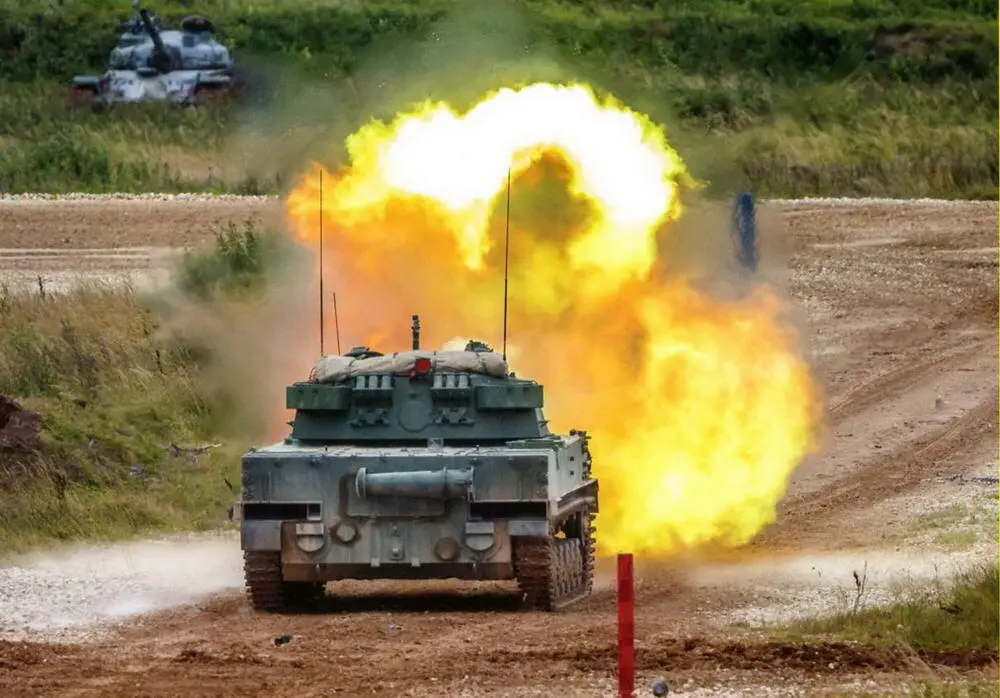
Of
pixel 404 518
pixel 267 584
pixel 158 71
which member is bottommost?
pixel 267 584

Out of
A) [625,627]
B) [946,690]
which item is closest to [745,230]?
[946,690]

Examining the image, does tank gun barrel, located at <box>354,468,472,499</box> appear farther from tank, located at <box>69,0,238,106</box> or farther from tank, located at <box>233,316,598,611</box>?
tank, located at <box>69,0,238,106</box>

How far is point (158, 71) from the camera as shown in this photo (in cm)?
4947

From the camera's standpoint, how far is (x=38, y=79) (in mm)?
50594

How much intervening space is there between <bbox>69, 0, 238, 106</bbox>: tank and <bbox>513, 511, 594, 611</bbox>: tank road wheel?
30046 millimetres

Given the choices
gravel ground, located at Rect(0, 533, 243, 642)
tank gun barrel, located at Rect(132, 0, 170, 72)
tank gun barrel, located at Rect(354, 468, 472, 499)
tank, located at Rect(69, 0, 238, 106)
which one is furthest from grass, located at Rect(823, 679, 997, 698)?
tank gun barrel, located at Rect(132, 0, 170, 72)

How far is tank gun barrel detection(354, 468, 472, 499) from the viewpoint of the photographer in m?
18.2

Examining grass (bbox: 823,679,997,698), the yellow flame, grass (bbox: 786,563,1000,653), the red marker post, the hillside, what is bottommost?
grass (bbox: 823,679,997,698)

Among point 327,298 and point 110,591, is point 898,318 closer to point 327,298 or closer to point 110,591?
point 327,298

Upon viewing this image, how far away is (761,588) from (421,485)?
3.02 m

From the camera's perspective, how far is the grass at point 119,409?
23281 millimetres

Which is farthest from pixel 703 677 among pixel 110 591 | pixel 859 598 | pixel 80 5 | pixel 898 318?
pixel 80 5

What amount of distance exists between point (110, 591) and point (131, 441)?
559cm

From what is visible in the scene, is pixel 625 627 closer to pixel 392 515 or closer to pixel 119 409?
pixel 392 515
